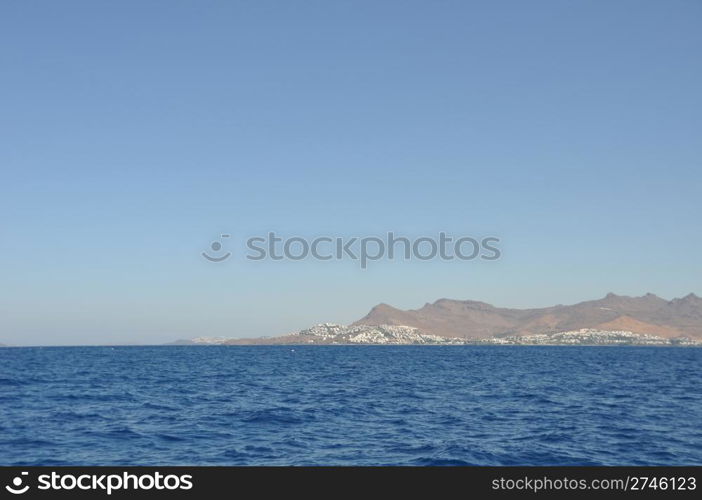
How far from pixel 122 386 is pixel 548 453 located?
148 feet

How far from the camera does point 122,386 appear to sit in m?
55.9

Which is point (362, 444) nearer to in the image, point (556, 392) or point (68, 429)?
point (68, 429)

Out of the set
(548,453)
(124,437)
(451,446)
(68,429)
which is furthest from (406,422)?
(68,429)

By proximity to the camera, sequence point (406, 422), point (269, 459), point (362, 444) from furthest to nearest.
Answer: point (406, 422)
point (362, 444)
point (269, 459)

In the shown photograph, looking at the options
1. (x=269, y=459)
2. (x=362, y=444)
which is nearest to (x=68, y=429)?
(x=269, y=459)

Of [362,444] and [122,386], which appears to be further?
[122,386]

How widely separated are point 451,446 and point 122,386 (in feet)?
135
